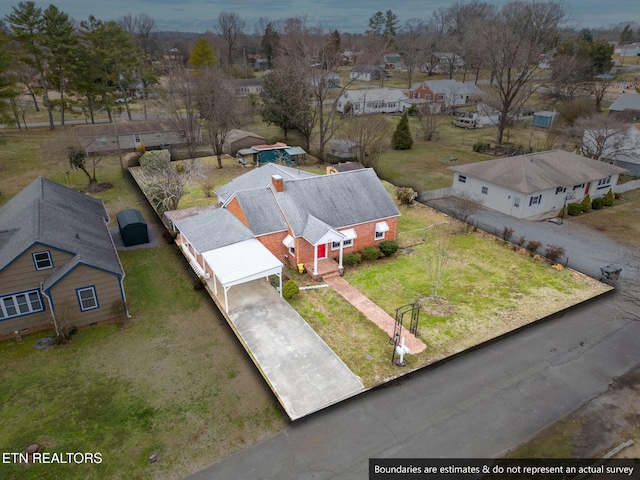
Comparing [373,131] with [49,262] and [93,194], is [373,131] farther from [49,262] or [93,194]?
[49,262]

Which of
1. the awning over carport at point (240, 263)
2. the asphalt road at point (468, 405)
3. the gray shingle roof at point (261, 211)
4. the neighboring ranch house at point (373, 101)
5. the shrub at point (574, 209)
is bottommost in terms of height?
the asphalt road at point (468, 405)

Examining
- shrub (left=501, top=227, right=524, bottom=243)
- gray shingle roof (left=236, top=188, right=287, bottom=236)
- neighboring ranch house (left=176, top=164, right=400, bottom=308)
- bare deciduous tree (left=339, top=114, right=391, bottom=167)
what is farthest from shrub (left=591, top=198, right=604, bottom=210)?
gray shingle roof (left=236, top=188, right=287, bottom=236)

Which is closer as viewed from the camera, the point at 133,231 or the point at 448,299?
the point at 448,299

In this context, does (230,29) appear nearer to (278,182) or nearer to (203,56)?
(203,56)

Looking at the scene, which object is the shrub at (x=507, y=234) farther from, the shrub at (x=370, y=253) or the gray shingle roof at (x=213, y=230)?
the gray shingle roof at (x=213, y=230)

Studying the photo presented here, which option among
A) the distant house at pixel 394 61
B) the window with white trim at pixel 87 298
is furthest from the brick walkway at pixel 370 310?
the distant house at pixel 394 61

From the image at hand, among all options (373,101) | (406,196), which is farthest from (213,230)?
(373,101)

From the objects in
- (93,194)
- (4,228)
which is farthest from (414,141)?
(4,228)
